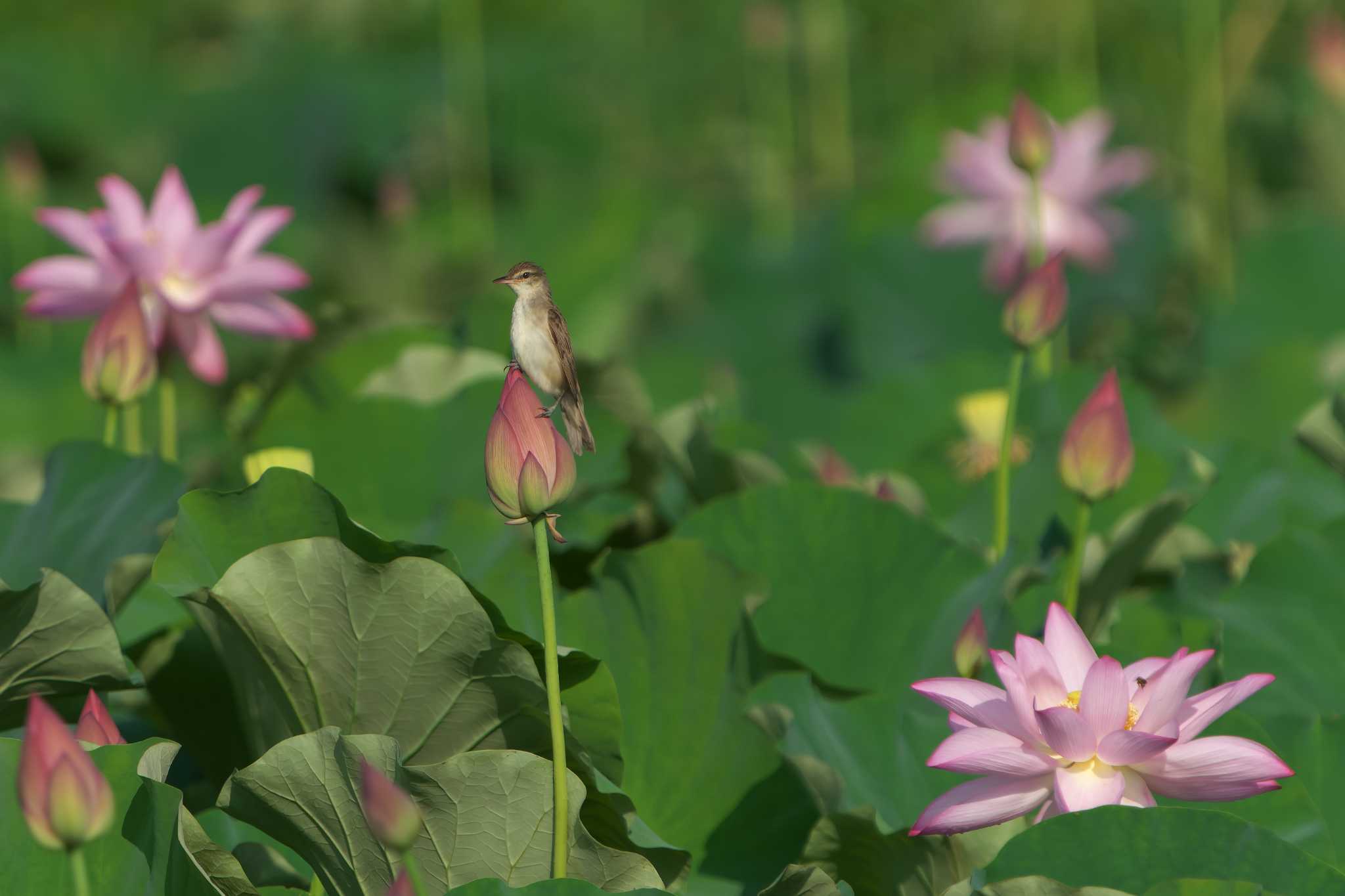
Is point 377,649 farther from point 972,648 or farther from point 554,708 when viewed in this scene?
point 972,648

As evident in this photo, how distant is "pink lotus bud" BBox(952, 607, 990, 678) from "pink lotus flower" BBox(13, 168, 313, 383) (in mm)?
681

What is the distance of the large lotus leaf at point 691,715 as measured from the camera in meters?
1.02

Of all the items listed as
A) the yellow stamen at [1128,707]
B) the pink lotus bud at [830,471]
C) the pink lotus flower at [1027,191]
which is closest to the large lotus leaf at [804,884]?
the yellow stamen at [1128,707]

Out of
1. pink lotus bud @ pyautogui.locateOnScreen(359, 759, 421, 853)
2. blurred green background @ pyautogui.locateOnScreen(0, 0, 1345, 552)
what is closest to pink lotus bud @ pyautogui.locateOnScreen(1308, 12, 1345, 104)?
blurred green background @ pyautogui.locateOnScreen(0, 0, 1345, 552)

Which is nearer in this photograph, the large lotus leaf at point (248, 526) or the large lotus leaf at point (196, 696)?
the large lotus leaf at point (248, 526)

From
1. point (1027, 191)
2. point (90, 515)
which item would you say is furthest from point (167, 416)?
point (1027, 191)

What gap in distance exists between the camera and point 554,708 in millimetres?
791

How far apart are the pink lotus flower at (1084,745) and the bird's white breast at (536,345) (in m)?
0.30

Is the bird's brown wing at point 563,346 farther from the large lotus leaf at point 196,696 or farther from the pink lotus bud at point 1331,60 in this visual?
the pink lotus bud at point 1331,60

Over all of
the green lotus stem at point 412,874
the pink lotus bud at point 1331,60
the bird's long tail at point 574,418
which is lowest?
the green lotus stem at point 412,874

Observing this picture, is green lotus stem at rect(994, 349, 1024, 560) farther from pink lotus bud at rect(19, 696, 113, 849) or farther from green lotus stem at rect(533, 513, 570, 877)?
pink lotus bud at rect(19, 696, 113, 849)

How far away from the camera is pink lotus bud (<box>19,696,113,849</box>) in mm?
673

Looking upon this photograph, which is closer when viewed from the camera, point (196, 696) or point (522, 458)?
point (522, 458)

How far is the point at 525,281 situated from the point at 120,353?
457mm
